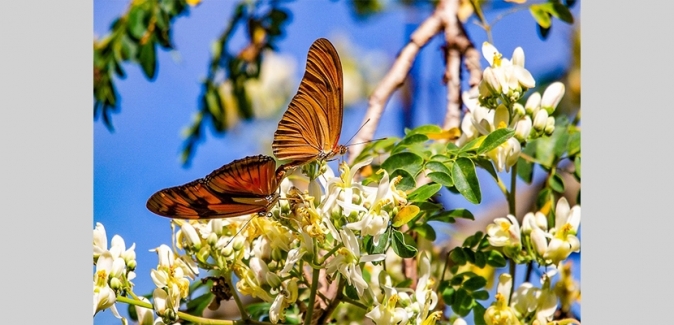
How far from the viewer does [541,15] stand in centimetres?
145

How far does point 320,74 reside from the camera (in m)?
1.11

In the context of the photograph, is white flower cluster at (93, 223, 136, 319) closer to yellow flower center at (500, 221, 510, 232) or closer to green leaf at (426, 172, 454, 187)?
green leaf at (426, 172, 454, 187)

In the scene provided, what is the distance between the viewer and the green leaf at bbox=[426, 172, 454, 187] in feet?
3.48

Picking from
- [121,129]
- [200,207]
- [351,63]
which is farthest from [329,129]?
[121,129]

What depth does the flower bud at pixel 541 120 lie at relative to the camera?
1.19 metres

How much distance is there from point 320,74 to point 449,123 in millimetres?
435

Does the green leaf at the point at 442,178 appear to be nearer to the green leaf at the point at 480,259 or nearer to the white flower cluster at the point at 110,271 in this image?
the green leaf at the point at 480,259

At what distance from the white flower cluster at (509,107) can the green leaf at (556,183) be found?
0.17 m

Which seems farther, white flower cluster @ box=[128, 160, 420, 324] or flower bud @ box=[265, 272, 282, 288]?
flower bud @ box=[265, 272, 282, 288]

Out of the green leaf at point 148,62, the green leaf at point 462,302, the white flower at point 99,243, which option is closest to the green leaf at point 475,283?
the green leaf at point 462,302

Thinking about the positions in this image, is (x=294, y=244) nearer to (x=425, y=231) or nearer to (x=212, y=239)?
(x=212, y=239)

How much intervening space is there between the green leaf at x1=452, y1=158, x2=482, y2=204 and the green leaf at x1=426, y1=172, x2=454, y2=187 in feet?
0.04

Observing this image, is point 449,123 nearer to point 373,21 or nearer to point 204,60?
point 373,21

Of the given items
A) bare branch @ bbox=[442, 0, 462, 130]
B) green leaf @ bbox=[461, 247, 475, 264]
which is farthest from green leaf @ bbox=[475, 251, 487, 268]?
bare branch @ bbox=[442, 0, 462, 130]
